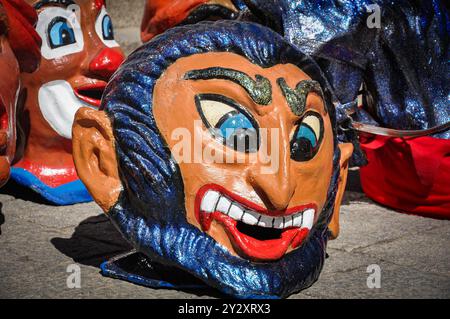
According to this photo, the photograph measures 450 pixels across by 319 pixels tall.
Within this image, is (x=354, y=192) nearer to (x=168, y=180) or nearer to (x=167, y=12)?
(x=167, y=12)

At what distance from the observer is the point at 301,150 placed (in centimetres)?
277

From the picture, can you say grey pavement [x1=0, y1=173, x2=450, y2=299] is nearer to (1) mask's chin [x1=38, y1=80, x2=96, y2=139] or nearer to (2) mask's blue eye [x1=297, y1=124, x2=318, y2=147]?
(1) mask's chin [x1=38, y1=80, x2=96, y2=139]

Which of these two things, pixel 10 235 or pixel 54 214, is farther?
pixel 54 214

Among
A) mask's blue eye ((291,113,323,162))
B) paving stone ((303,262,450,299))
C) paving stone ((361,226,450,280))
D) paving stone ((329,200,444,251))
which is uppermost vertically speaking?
mask's blue eye ((291,113,323,162))

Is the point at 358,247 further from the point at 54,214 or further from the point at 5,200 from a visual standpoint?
the point at 5,200

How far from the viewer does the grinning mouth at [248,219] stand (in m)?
2.67

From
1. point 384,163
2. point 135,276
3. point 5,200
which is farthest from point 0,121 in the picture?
point 384,163

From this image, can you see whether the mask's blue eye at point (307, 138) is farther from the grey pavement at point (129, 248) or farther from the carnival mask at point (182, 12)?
the carnival mask at point (182, 12)

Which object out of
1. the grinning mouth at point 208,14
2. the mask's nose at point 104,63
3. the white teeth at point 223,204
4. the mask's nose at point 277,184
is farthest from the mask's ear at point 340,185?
the mask's nose at point 104,63

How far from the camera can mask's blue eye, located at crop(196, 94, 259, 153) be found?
2664 mm

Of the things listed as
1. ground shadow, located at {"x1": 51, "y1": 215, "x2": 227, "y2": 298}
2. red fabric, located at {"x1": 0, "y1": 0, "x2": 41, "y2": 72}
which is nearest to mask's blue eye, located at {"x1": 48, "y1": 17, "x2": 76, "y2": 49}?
red fabric, located at {"x1": 0, "y1": 0, "x2": 41, "y2": 72}

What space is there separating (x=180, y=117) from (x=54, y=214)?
1662 millimetres

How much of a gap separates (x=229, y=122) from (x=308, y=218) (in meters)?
0.48
